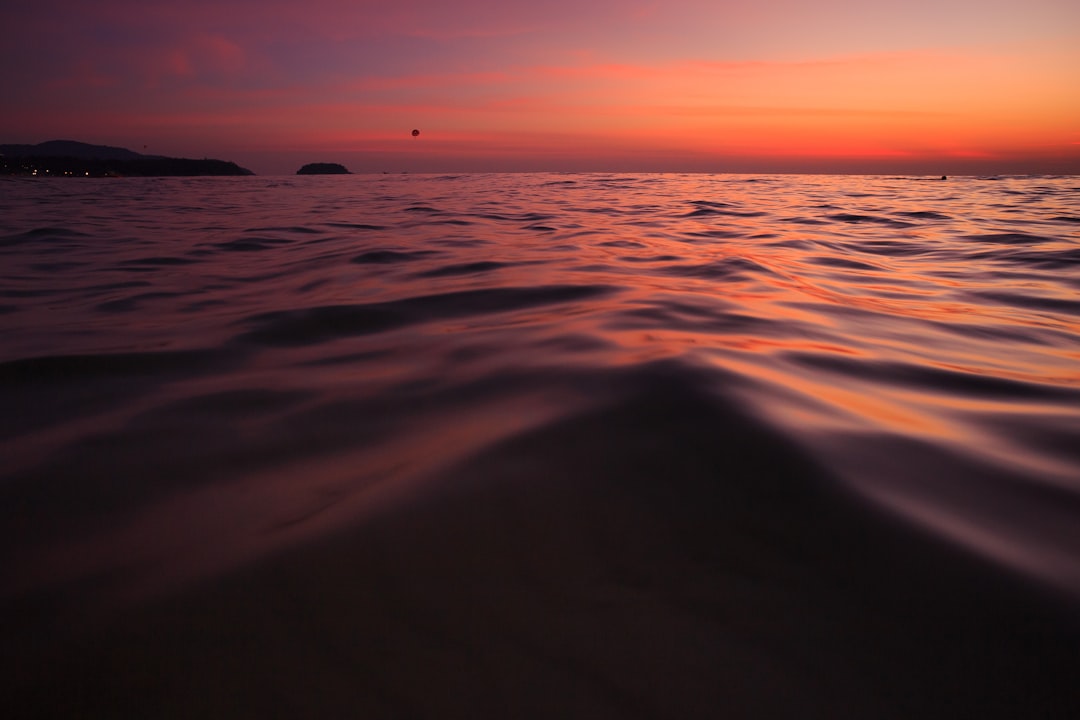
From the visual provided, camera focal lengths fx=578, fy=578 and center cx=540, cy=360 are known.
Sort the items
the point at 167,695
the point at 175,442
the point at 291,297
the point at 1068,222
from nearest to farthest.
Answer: the point at 167,695, the point at 175,442, the point at 291,297, the point at 1068,222

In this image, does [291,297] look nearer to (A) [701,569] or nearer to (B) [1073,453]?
(A) [701,569]

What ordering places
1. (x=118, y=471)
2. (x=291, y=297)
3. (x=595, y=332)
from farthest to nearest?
(x=291, y=297), (x=595, y=332), (x=118, y=471)

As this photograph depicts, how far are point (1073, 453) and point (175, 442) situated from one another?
8.30ft

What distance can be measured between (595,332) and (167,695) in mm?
2160

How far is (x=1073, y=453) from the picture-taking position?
1.57m

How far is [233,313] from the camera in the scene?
11.6 feet

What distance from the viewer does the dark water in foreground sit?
32.4 inches

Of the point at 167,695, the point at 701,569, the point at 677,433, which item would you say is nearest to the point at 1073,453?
the point at 677,433

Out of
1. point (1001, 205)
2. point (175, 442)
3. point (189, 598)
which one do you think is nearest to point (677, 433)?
point (189, 598)

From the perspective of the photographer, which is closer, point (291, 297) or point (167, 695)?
point (167, 695)

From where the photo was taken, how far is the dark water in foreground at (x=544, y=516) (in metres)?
0.82

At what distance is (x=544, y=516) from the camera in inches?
47.8

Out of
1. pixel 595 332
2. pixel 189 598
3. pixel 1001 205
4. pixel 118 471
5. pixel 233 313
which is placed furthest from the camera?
pixel 1001 205

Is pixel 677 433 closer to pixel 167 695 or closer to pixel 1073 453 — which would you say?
pixel 1073 453
